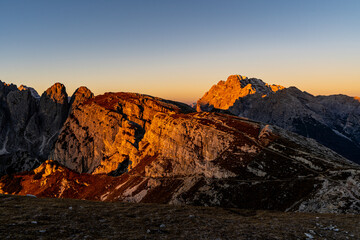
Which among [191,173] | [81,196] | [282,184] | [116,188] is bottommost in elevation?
[81,196]

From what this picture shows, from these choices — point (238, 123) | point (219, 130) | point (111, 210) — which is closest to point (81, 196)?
point (219, 130)

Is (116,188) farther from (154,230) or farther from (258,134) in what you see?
(154,230)

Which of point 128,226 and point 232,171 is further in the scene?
point 232,171

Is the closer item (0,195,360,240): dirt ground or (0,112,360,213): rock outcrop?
(0,195,360,240): dirt ground

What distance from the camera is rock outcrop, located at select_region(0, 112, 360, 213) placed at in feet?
267

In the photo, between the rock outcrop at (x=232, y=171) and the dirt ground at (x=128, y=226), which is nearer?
the dirt ground at (x=128, y=226)

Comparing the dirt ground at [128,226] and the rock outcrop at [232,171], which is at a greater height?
the dirt ground at [128,226]

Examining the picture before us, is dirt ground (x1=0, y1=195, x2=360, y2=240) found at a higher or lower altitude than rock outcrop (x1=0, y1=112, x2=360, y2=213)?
higher

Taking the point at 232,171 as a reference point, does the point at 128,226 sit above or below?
above

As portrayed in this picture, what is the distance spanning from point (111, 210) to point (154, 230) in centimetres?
1065

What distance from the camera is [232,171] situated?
11719cm

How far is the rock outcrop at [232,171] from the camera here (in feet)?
267

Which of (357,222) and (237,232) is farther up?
(237,232)

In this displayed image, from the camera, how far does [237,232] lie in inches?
894
